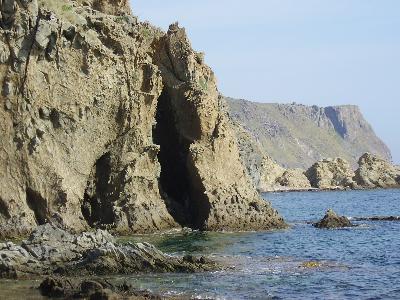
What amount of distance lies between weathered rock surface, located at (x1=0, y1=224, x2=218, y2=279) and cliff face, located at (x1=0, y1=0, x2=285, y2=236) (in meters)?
9.98

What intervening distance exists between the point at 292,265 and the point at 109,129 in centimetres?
1907

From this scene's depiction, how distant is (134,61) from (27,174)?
12.5 meters

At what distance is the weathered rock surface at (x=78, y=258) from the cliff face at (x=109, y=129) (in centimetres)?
998

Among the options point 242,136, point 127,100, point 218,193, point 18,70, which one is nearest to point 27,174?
point 18,70

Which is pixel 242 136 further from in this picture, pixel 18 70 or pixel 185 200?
pixel 18 70

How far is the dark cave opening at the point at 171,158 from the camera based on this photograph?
182 ft

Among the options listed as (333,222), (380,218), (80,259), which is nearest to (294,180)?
(380,218)

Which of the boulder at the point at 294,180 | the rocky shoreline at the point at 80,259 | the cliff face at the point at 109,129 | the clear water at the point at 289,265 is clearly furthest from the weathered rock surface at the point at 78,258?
the boulder at the point at 294,180

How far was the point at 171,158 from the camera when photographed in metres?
57.5

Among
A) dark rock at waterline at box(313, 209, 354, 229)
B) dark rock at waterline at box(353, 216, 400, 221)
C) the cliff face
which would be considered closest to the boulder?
dark rock at waterline at box(353, 216, 400, 221)

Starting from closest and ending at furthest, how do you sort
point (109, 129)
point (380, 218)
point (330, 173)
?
point (109, 129)
point (380, 218)
point (330, 173)

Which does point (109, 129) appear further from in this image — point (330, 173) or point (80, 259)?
point (330, 173)

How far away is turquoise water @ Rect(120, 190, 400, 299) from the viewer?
2769cm

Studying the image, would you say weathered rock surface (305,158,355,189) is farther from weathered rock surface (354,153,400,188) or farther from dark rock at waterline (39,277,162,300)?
dark rock at waterline (39,277,162,300)
